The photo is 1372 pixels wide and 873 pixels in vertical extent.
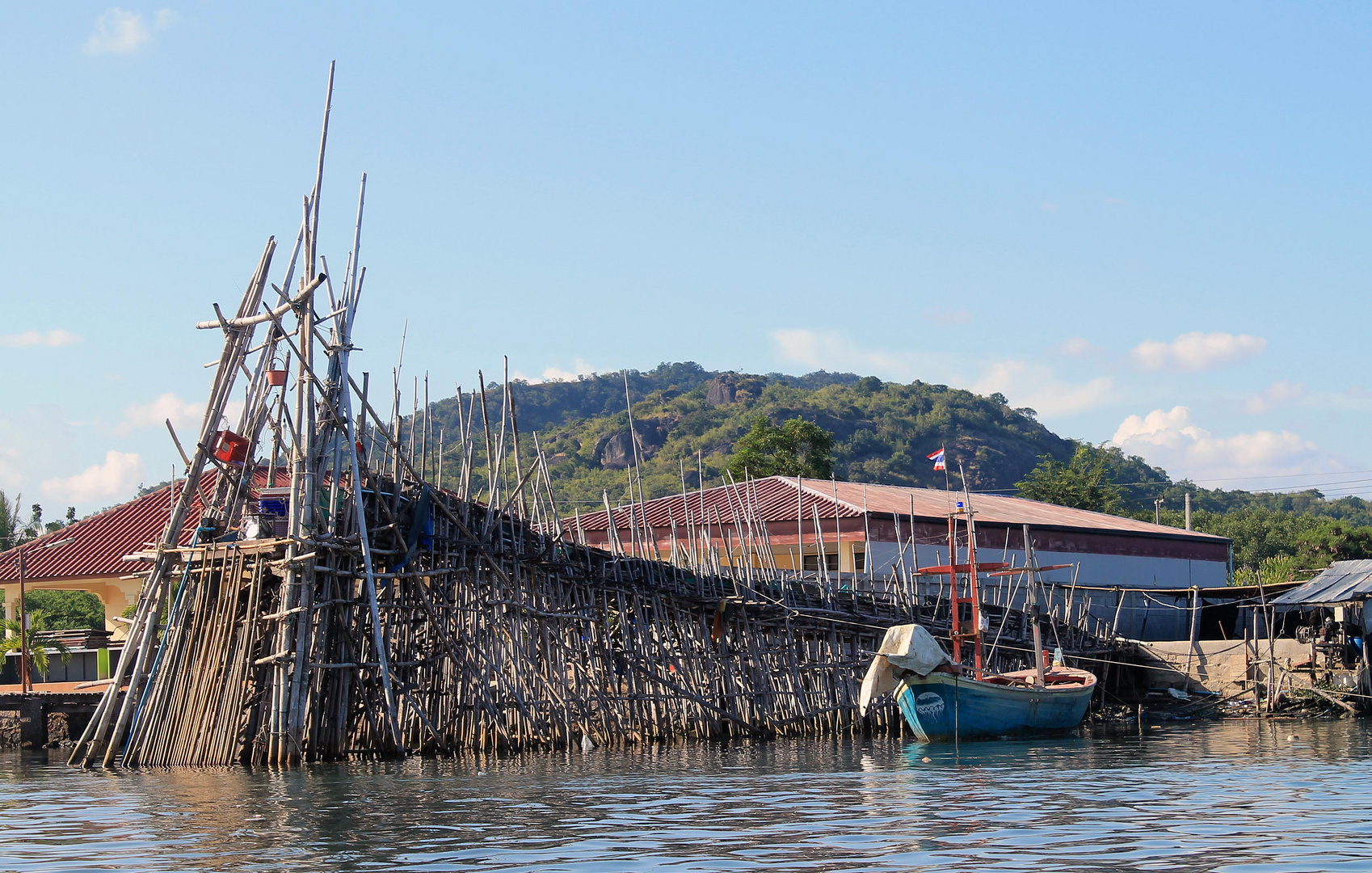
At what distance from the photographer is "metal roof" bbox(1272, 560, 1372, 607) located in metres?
31.2

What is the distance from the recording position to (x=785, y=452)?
53344 mm

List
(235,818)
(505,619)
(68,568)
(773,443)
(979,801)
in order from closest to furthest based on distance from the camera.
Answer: (235,818) → (979,801) → (505,619) → (68,568) → (773,443)

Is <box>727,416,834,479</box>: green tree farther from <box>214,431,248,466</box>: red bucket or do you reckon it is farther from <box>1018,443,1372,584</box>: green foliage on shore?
<box>214,431,248,466</box>: red bucket

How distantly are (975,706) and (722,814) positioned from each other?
39.8 feet

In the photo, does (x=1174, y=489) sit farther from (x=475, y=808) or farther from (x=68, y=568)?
(x=475, y=808)

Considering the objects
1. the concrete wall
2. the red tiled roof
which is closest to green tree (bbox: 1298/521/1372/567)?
the concrete wall

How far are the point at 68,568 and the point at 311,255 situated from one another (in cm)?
1915

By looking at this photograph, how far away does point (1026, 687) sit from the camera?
25969mm

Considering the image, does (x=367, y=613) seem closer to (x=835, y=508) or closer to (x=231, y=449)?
A: (x=231, y=449)

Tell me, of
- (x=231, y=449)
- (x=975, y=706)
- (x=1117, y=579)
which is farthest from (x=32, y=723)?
(x=1117, y=579)

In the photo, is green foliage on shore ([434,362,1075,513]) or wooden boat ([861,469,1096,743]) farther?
green foliage on shore ([434,362,1075,513])

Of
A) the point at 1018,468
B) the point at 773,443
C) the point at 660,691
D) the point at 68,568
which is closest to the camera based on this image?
the point at 660,691

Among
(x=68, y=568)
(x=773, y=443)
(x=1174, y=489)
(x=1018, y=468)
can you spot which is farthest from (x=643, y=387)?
(x=68, y=568)

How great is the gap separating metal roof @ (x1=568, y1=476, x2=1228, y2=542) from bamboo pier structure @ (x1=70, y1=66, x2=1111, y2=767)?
9847 mm
